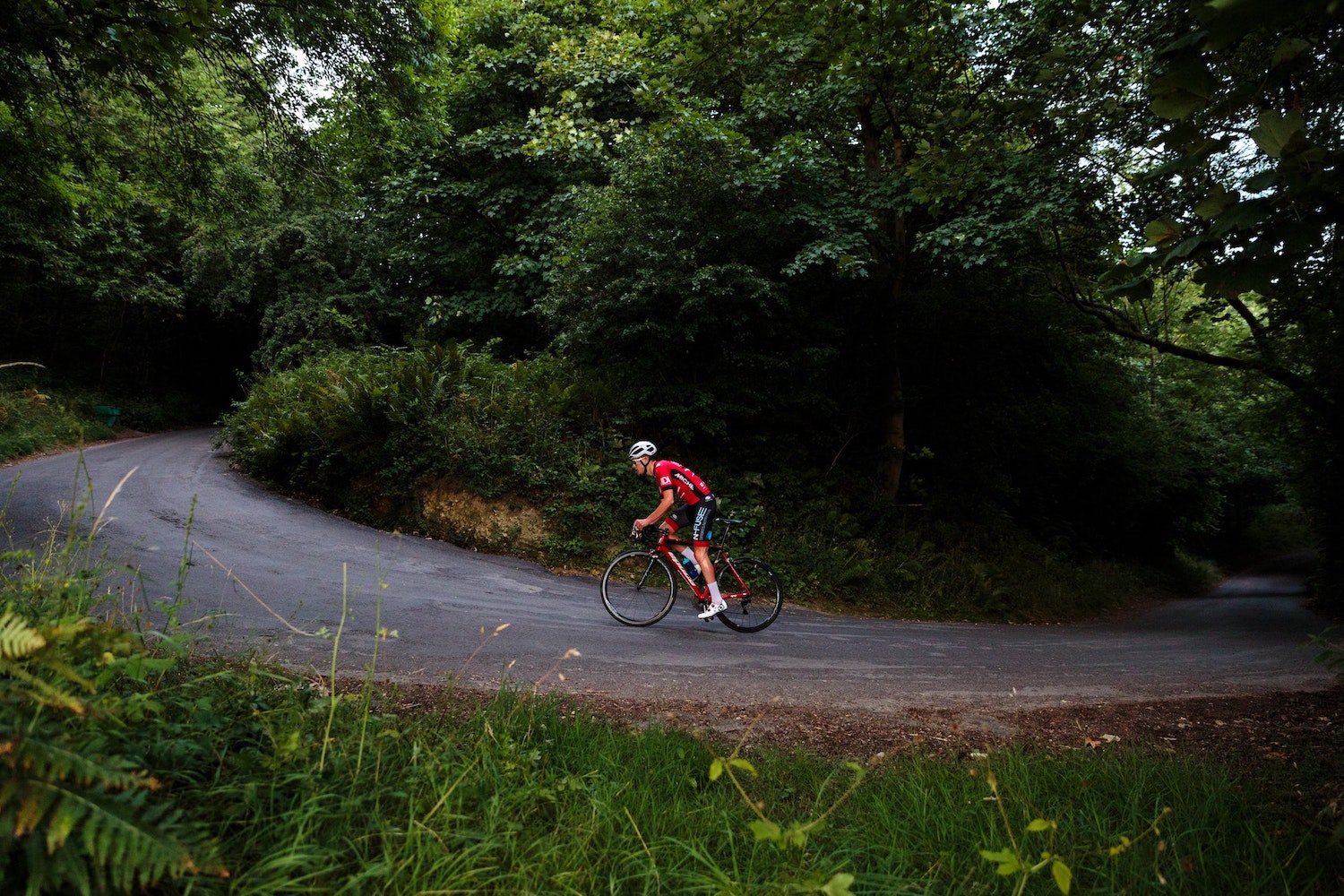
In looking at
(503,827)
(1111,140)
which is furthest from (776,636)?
(1111,140)

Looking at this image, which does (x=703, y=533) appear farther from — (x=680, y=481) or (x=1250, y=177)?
(x=1250, y=177)

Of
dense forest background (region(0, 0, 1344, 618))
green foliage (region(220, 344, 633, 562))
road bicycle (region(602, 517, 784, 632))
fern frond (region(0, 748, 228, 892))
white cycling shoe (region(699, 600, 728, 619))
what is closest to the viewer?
fern frond (region(0, 748, 228, 892))

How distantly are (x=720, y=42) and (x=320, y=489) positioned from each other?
10006mm

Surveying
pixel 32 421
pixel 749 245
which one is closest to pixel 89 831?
pixel 749 245

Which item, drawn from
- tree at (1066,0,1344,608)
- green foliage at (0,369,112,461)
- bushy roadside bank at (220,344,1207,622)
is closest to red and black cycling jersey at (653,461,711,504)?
bushy roadside bank at (220,344,1207,622)

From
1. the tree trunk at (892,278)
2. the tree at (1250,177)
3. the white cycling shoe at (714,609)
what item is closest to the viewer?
the tree at (1250,177)

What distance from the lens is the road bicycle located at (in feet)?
25.2

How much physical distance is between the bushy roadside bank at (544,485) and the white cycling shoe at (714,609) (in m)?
3.26

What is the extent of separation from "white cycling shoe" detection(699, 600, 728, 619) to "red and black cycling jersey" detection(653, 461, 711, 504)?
116 cm

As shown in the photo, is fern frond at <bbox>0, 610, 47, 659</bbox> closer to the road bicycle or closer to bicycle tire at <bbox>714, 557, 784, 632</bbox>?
the road bicycle

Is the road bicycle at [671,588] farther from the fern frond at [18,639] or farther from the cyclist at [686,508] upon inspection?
the fern frond at [18,639]

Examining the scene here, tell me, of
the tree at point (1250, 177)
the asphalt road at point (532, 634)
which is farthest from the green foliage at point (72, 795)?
the tree at point (1250, 177)

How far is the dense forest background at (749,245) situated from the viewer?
18.0ft

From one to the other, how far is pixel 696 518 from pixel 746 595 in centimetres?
106
